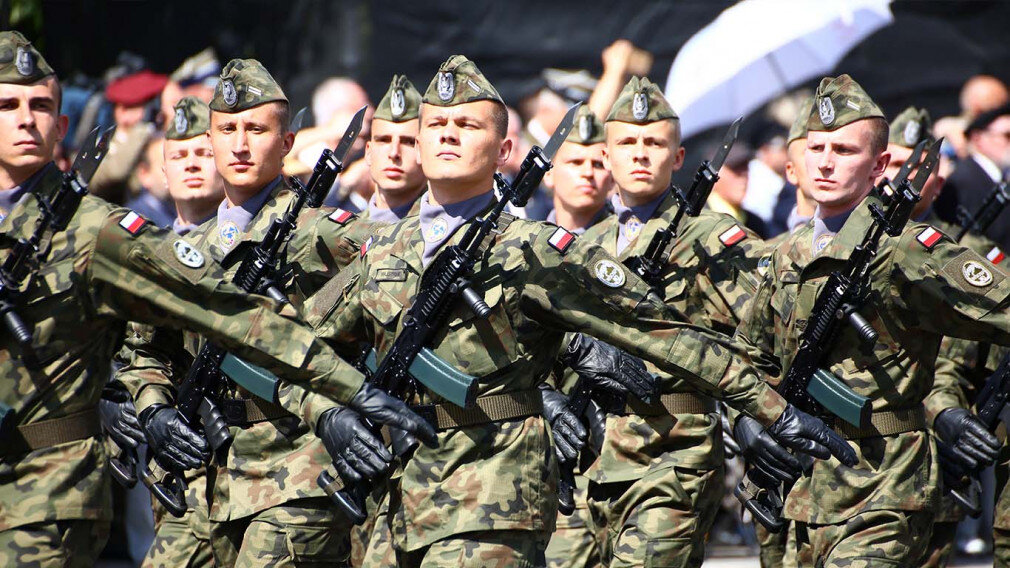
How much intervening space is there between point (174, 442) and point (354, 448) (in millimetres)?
1551

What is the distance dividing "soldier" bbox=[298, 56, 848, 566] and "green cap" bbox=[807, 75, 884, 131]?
1523mm

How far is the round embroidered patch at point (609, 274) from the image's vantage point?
19.1 ft

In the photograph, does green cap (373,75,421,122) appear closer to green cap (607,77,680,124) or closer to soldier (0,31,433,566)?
green cap (607,77,680,124)

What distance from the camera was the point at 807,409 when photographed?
6.74 meters

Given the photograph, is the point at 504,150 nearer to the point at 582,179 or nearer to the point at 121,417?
the point at 121,417

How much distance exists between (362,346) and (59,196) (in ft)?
5.30

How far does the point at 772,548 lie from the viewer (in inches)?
320

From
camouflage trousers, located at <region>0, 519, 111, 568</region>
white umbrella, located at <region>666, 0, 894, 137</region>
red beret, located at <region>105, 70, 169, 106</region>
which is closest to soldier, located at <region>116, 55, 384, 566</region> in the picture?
camouflage trousers, located at <region>0, 519, 111, 568</region>

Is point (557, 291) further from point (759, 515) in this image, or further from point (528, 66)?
point (528, 66)

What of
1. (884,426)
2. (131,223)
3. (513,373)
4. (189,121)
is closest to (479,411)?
(513,373)

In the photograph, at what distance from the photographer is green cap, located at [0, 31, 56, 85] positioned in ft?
19.2

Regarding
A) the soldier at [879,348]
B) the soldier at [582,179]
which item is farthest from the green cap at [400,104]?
the soldier at [879,348]

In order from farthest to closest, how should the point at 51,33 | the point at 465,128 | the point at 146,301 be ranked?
the point at 51,33, the point at 465,128, the point at 146,301

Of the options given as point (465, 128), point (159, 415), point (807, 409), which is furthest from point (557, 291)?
point (159, 415)
